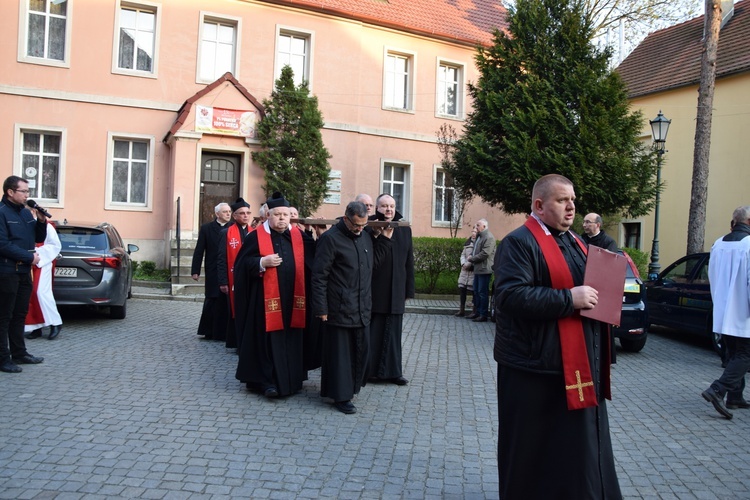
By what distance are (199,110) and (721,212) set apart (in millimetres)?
16666

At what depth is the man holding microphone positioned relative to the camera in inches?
279

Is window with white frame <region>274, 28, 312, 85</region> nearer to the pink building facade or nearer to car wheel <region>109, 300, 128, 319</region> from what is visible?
the pink building facade

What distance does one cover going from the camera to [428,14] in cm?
2397

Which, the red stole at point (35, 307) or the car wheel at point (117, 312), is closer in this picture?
the red stole at point (35, 307)

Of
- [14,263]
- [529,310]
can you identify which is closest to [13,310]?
[14,263]

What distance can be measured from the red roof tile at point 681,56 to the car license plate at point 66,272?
19.2 meters

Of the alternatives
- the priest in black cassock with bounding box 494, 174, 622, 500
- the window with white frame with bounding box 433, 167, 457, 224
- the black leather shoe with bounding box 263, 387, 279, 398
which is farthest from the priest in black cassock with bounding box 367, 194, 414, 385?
the window with white frame with bounding box 433, 167, 457, 224

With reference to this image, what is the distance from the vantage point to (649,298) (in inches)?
489

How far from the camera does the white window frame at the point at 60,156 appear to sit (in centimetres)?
1831

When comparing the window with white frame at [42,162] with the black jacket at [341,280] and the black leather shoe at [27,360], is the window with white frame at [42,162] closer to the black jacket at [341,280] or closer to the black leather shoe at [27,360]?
the black leather shoe at [27,360]

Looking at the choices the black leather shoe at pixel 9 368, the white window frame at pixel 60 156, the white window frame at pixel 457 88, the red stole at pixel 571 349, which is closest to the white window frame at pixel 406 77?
the white window frame at pixel 457 88

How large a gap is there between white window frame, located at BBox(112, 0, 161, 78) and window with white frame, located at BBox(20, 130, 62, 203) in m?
2.61

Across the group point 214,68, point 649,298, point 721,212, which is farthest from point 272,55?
point 721,212

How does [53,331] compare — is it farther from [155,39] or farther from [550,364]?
[155,39]
